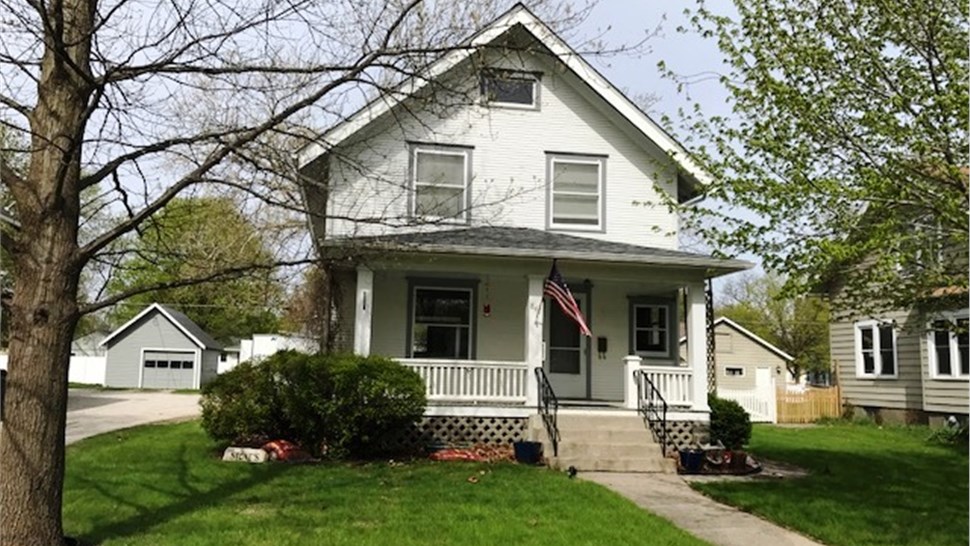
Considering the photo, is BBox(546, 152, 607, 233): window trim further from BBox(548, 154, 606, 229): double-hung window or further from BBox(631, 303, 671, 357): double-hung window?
BBox(631, 303, 671, 357): double-hung window

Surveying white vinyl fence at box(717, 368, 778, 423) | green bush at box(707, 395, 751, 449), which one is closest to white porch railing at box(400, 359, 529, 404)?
green bush at box(707, 395, 751, 449)

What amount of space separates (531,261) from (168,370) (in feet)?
111

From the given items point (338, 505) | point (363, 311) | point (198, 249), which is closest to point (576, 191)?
point (363, 311)

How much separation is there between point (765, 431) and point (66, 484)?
52.6ft

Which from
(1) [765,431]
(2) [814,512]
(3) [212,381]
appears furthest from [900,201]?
(1) [765,431]

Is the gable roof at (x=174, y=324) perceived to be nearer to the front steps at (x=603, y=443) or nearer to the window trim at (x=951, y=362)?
the front steps at (x=603, y=443)

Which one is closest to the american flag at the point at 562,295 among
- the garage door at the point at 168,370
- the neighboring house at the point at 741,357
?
the neighboring house at the point at 741,357

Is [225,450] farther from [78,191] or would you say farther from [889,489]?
[889,489]

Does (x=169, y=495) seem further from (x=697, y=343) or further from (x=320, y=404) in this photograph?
(x=697, y=343)

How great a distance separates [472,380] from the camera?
43.4ft

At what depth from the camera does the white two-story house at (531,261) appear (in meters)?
13.1

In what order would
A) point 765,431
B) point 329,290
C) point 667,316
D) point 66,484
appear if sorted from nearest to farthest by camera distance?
point 66,484
point 329,290
point 667,316
point 765,431

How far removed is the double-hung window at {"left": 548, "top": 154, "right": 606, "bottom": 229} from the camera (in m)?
15.1

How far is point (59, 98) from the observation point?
635cm
